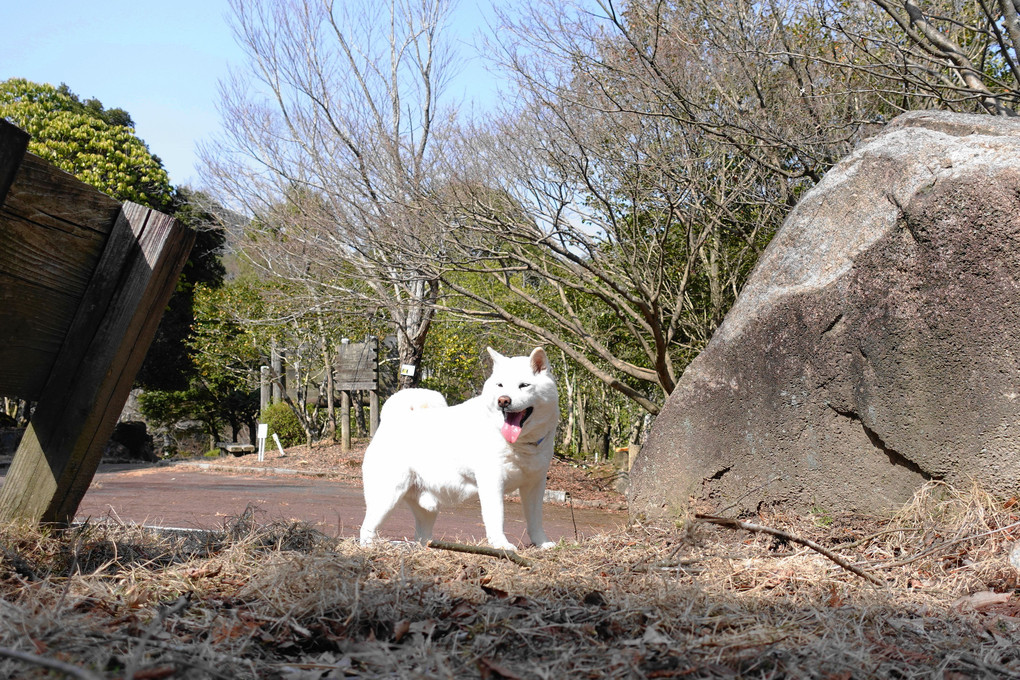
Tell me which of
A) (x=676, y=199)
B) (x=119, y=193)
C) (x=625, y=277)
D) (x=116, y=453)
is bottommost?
(x=116, y=453)

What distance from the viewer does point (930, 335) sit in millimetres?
3729

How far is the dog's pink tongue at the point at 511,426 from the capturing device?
13.8 ft

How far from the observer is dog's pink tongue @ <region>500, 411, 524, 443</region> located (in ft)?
13.8

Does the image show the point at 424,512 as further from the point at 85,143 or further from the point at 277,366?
the point at 85,143

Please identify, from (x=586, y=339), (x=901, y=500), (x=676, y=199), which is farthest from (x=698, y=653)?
(x=586, y=339)

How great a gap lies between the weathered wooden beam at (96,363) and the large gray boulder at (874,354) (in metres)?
2.76

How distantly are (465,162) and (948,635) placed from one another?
888cm

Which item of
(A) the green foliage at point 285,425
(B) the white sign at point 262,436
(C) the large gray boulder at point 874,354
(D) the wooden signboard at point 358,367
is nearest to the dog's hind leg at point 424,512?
(C) the large gray boulder at point 874,354

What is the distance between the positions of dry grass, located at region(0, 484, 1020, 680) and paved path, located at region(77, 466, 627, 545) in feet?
13.4

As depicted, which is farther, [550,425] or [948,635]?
[550,425]

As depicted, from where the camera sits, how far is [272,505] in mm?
10156

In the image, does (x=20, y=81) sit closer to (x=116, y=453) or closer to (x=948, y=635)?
(x=116, y=453)

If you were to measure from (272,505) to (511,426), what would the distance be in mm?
6874

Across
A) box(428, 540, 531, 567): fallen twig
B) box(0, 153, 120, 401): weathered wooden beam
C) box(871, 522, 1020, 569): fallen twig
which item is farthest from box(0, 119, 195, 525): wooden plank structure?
box(871, 522, 1020, 569): fallen twig
